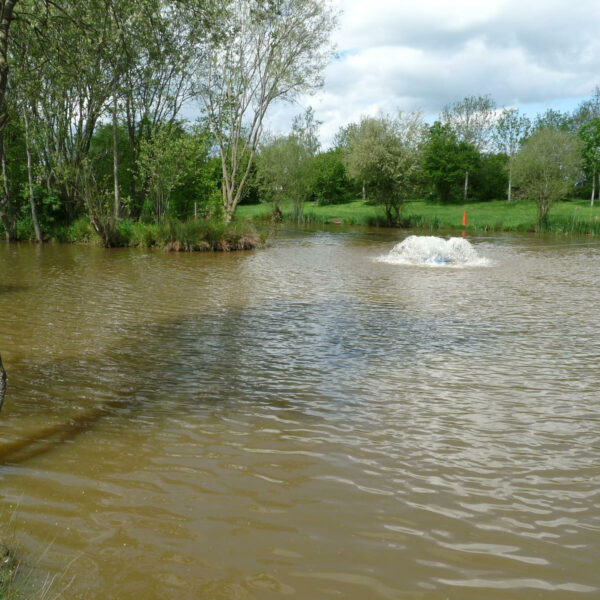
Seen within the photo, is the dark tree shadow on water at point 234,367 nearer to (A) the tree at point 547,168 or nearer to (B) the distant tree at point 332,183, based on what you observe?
(A) the tree at point 547,168

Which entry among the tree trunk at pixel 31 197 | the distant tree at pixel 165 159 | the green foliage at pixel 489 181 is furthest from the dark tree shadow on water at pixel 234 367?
the green foliage at pixel 489 181

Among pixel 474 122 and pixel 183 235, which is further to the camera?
pixel 474 122

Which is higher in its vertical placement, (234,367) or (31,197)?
(31,197)

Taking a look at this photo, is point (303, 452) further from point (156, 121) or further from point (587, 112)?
point (587, 112)

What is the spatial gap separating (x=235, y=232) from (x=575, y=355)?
20.9 m

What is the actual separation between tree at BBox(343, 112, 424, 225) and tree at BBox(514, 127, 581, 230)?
839cm

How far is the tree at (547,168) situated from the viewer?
41.9 metres

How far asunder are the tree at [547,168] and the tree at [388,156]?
839 centimetres

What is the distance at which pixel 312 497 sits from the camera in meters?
4.25

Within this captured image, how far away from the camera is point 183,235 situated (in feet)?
85.8

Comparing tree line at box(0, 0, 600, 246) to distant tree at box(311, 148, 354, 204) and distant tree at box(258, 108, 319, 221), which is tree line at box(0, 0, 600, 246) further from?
distant tree at box(311, 148, 354, 204)

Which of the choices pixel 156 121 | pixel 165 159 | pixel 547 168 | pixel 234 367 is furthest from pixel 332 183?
pixel 234 367

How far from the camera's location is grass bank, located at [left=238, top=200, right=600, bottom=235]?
41.3 m

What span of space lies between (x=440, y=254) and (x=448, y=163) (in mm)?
55077
